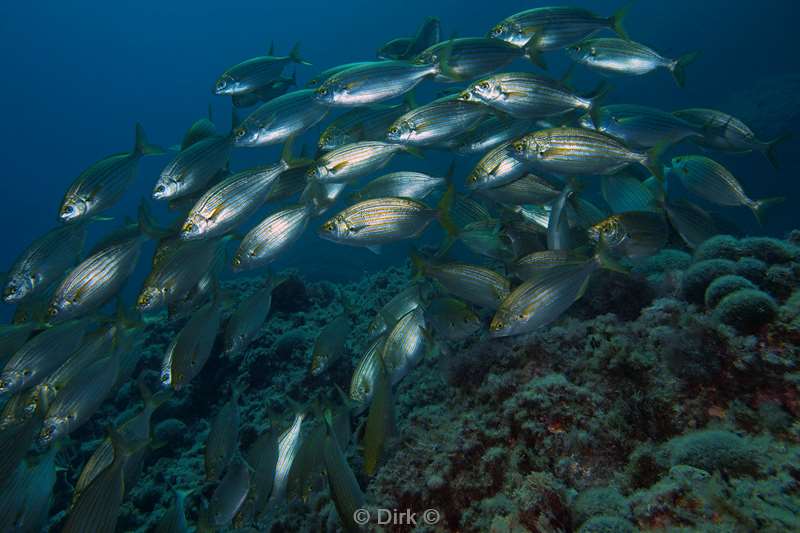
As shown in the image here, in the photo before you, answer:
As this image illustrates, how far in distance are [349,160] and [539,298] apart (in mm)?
2453

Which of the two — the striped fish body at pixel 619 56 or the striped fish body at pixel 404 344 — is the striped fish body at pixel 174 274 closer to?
the striped fish body at pixel 404 344

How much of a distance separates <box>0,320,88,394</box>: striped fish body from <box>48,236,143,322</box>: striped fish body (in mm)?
391

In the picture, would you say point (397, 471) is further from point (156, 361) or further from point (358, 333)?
point (156, 361)

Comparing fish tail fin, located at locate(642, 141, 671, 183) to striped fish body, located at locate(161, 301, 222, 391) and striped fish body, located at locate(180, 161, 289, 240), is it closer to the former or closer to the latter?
striped fish body, located at locate(180, 161, 289, 240)

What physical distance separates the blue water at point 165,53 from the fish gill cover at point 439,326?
40.6 metres

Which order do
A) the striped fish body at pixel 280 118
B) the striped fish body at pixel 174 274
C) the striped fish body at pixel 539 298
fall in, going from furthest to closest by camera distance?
the striped fish body at pixel 280 118, the striped fish body at pixel 174 274, the striped fish body at pixel 539 298

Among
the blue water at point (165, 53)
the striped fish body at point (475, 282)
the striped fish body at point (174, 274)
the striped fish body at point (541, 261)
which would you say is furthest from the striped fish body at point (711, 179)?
the blue water at point (165, 53)

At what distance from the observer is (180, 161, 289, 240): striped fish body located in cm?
381

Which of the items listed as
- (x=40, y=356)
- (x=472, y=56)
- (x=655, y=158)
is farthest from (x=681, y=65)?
(x=40, y=356)

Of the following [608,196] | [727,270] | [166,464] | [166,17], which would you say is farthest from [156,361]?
[166,17]

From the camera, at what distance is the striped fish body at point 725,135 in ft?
15.0

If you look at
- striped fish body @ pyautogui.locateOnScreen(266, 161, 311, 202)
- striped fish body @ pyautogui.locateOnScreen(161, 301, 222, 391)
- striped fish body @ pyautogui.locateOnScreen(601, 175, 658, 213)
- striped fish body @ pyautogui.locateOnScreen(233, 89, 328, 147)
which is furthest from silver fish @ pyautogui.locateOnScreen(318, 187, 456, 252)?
striped fish body @ pyautogui.locateOnScreen(601, 175, 658, 213)

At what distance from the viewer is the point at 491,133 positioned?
14.8 feet

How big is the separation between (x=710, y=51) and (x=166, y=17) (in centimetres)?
12761
